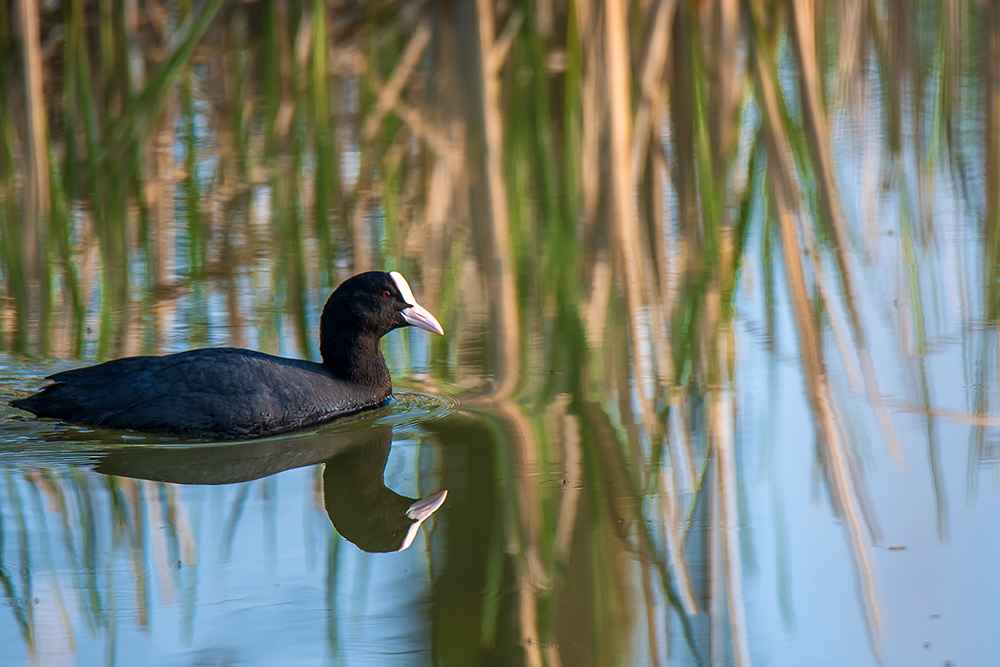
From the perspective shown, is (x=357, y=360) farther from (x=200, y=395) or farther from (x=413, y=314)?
(x=200, y=395)

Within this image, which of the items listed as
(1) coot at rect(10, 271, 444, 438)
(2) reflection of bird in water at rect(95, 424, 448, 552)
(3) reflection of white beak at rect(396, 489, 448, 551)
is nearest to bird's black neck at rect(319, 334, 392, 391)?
(1) coot at rect(10, 271, 444, 438)

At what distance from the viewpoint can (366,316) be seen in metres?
4.62

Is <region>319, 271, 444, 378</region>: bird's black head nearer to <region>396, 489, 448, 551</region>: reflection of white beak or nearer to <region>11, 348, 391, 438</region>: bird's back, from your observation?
<region>11, 348, 391, 438</region>: bird's back

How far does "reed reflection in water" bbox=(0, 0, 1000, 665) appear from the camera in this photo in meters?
3.03

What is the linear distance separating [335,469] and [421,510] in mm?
543

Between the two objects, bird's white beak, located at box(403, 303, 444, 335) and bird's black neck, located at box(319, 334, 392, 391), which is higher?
bird's white beak, located at box(403, 303, 444, 335)

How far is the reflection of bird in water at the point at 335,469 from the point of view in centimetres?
344

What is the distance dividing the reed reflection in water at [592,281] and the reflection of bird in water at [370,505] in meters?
0.10

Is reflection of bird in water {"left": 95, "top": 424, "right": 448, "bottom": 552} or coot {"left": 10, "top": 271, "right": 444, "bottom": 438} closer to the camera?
reflection of bird in water {"left": 95, "top": 424, "right": 448, "bottom": 552}

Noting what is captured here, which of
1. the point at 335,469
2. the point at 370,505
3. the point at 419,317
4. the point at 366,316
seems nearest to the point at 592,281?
the point at 419,317

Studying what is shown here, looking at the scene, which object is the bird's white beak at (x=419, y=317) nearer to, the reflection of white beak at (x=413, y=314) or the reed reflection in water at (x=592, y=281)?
the reflection of white beak at (x=413, y=314)

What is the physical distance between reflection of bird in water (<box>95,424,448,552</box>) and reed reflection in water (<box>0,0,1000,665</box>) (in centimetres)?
12

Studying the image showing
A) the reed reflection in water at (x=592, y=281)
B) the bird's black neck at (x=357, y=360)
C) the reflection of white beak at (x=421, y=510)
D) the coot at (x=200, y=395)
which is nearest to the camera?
the reed reflection in water at (x=592, y=281)

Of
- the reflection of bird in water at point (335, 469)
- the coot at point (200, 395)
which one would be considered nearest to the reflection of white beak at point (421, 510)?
the reflection of bird in water at point (335, 469)
